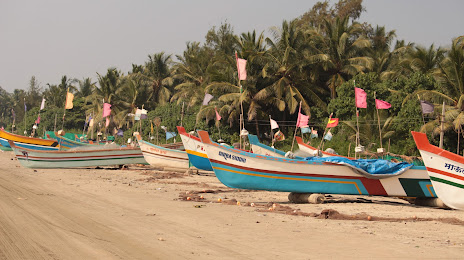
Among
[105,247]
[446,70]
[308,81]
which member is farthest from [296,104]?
[105,247]

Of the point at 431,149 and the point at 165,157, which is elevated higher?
the point at 431,149

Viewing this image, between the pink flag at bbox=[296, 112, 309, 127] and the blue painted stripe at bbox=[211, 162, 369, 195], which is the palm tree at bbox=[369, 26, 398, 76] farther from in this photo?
the blue painted stripe at bbox=[211, 162, 369, 195]

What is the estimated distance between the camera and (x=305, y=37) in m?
40.0

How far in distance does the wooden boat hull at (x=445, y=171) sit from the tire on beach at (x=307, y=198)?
3171 mm

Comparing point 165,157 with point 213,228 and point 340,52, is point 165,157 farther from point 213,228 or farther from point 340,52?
point 213,228

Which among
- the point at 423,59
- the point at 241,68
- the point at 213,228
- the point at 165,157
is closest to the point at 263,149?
the point at 241,68

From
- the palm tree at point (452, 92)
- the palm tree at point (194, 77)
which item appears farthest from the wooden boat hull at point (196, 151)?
the palm tree at point (194, 77)

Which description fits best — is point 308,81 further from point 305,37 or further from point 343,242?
point 343,242

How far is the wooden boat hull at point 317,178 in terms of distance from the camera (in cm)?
1407

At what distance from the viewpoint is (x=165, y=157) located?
27.8m

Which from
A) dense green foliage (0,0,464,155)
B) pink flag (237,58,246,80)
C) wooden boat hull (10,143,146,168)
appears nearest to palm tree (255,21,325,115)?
dense green foliage (0,0,464,155)

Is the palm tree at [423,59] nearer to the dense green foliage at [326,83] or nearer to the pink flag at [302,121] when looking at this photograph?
the dense green foliage at [326,83]

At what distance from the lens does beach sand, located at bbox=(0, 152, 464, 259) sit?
25.2 ft

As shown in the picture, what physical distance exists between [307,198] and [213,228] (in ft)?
16.5
